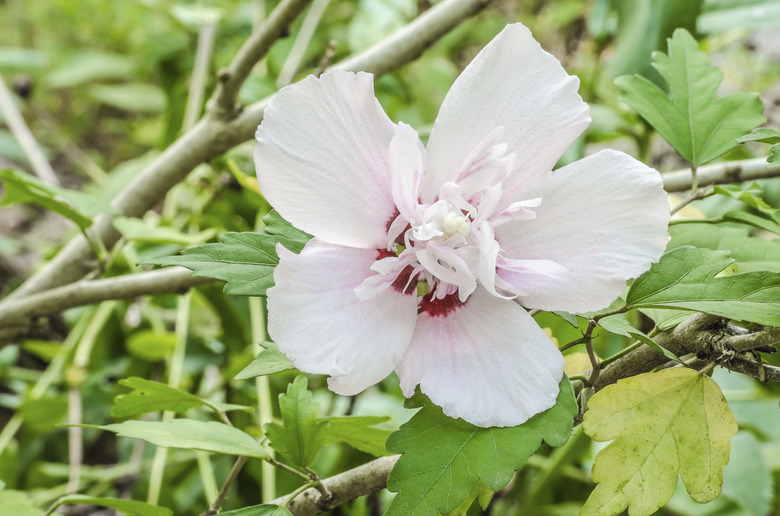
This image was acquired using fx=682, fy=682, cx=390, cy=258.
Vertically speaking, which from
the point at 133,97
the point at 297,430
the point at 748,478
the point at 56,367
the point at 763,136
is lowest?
the point at 748,478

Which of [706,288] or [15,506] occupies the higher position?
[706,288]

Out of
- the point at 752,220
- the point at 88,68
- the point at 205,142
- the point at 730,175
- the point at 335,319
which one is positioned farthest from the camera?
the point at 88,68

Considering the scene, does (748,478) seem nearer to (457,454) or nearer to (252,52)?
(457,454)

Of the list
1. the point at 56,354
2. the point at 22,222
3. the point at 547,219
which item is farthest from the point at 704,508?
the point at 22,222

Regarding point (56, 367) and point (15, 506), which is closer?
point (15, 506)

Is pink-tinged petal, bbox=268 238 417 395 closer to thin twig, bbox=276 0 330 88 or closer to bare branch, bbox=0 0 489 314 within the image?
bare branch, bbox=0 0 489 314

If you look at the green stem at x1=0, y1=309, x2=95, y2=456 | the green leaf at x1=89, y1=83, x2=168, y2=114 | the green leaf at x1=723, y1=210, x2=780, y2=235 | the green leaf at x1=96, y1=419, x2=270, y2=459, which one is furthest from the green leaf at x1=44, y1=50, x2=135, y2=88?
the green leaf at x1=723, y1=210, x2=780, y2=235

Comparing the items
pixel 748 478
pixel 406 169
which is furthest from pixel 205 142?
pixel 748 478

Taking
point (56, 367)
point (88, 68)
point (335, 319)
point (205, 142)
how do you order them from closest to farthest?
point (335, 319) → point (205, 142) → point (56, 367) → point (88, 68)
